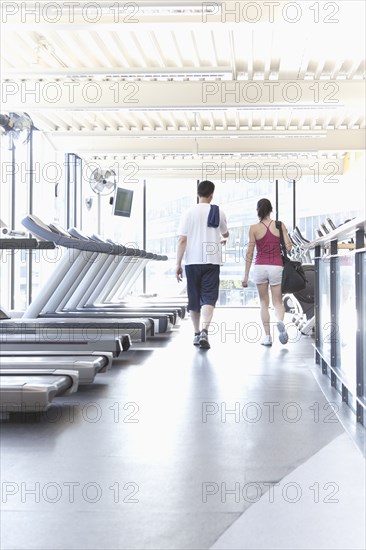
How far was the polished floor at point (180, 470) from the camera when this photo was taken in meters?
1.83

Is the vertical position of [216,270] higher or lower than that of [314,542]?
higher

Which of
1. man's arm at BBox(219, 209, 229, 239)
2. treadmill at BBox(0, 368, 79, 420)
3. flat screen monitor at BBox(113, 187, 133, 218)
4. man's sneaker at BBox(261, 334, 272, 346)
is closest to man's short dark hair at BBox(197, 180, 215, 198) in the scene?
man's arm at BBox(219, 209, 229, 239)

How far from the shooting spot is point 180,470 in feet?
7.83

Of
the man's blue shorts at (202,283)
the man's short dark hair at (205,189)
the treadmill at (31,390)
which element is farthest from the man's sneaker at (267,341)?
the treadmill at (31,390)

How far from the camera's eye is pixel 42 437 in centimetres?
284

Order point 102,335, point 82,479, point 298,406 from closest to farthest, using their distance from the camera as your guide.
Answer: point 82,479
point 298,406
point 102,335

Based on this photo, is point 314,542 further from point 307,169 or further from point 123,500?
point 307,169

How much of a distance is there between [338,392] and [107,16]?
4682mm

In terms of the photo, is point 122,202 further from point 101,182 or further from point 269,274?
point 269,274

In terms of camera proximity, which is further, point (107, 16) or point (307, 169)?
point (307, 169)

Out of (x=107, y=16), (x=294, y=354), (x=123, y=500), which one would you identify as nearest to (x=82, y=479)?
(x=123, y=500)

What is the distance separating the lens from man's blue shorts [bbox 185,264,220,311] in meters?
6.04

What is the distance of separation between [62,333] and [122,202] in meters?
7.84

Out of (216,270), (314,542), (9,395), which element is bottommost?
(314,542)
